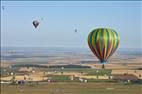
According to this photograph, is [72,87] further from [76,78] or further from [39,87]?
[76,78]

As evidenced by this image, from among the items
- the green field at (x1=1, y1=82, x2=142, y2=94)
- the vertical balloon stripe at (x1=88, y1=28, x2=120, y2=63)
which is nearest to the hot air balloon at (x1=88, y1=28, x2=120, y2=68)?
the vertical balloon stripe at (x1=88, y1=28, x2=120, y2=63)

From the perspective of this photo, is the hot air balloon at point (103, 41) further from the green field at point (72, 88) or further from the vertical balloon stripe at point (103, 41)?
the green field at point (72, 88)

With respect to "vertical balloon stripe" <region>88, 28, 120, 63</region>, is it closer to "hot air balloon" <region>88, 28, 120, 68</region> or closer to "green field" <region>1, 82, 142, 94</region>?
"hot air balloon" <region>88, 28, 120, 68</region>

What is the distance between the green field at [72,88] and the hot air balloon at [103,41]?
16.3m

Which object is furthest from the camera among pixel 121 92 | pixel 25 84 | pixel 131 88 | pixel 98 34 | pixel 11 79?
pixel 11 79

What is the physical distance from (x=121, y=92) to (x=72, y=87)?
7854 mm

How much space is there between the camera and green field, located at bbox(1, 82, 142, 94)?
2277 inches

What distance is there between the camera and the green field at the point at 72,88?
57844mm

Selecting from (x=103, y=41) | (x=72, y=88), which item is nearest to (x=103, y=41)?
(x=103, y=41)

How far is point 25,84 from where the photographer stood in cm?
6812

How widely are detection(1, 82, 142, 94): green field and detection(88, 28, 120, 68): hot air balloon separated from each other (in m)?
16.3

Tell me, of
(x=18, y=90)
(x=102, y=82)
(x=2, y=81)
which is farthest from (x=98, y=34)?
(x=2, y=81)

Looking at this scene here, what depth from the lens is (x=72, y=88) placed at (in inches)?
2426

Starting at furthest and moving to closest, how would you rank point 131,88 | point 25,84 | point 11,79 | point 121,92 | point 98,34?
point 11,79 → point 25,84 → point 131,88 → point 121,92 → point 98,34
